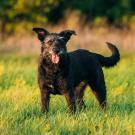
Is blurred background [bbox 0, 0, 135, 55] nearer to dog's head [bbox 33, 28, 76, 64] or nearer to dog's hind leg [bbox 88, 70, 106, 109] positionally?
dog's hind leg [bbox 88, 70, 106, 109]

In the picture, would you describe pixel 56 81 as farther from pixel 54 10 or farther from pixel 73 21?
pixel 54 10

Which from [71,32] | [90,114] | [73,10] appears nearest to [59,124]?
[90,114]

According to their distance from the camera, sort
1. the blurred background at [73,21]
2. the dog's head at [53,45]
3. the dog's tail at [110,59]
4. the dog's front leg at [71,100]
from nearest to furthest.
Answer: the dog's head at [53,45] < the dog's front leg at [71,100] < the dog's tail at [110,59] < the blurred background at [73,21]

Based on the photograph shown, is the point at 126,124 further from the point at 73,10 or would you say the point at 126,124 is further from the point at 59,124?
the point at 73,10

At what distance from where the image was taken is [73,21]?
38688 mm

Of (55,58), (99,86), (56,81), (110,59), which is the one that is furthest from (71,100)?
(110,59)

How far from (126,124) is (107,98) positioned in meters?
2.76

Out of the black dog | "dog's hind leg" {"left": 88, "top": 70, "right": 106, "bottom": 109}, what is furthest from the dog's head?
"dog's hind leg" {"left": 88, "top": 70, "right": 106, "bottom": 109}

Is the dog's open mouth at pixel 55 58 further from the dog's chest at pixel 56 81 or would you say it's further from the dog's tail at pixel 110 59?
the dog's tail at pixel 110 59

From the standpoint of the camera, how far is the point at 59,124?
28.7 ft

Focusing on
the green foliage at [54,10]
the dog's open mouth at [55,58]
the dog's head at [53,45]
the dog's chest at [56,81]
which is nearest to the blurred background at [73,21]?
the green foliage at [54,10]

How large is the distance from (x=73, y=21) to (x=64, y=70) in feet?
95.1

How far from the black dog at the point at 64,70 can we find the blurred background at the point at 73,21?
22408mm

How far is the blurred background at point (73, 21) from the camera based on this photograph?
34625 millimetres
